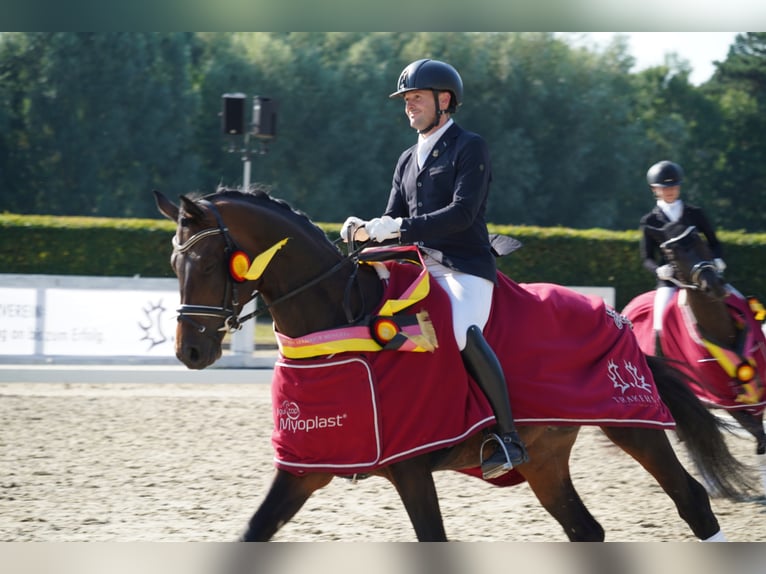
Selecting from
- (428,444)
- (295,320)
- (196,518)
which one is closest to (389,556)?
(428,444)

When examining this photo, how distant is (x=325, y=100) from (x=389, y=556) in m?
33.7

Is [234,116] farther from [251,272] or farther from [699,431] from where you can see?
[251,272]

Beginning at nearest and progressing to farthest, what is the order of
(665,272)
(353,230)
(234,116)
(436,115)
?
(353,230) < (436,115) < (665,272) < (234,116)

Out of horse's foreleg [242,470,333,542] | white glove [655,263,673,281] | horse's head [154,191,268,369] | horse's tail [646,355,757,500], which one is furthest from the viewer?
white glove [655,263,673,281]

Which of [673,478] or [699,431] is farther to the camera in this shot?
[699,431]

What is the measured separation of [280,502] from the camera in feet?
13.2

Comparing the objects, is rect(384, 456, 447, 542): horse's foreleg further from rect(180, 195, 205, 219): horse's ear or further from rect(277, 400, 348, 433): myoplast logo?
rect(180, 195, 205, 219): horse's ear

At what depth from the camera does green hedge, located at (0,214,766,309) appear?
18516 mm

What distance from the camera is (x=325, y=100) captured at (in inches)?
1417

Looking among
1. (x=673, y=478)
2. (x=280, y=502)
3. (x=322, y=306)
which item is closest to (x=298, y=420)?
(x=280, y=502)

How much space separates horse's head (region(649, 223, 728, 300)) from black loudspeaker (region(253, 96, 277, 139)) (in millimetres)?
8964

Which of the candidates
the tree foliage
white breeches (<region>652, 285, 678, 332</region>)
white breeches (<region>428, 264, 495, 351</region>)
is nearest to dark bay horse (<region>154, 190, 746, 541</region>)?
white breeches (<region>428, 264, 495, 351</region>)

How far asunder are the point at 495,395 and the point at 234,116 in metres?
11.2

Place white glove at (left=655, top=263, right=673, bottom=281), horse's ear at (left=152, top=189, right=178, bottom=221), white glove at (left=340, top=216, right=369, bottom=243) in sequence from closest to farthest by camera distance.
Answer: horse's ear at (left=152, top=189, right=178, bottom=221), white glove at (left=340, top=216, right=369, bottom=243), white glove at (left=655, top=263, right=673, bottom=281)
